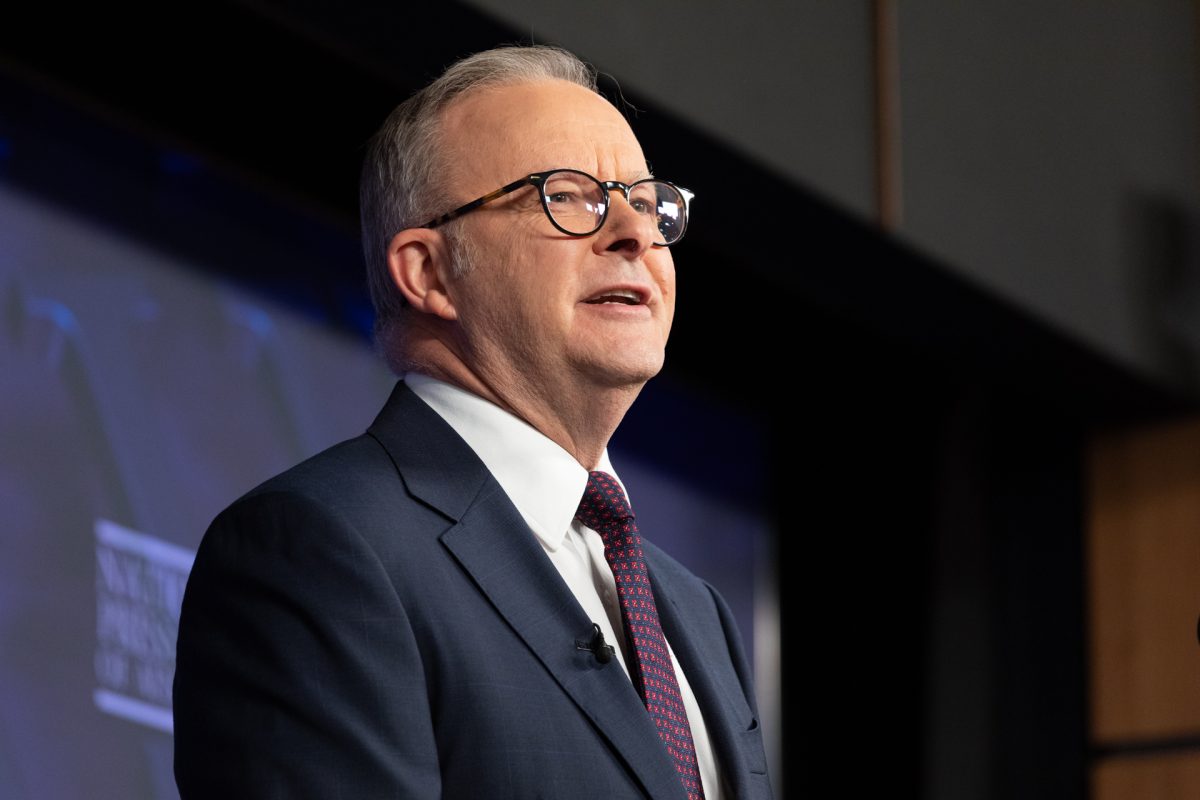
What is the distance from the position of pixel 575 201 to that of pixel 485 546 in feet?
1.33

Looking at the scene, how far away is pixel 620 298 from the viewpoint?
1.83 m

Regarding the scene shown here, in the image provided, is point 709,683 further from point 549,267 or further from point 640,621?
point 549,267

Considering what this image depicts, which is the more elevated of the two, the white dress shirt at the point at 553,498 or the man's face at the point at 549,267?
the man's face at the point at 549,267

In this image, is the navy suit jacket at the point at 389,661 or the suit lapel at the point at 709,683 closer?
the navy suit jacket at the point at 389,661

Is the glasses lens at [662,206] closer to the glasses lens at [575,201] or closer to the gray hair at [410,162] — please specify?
the glasses lens at [575,201]

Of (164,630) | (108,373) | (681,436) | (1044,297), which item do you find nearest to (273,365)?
(108,373)

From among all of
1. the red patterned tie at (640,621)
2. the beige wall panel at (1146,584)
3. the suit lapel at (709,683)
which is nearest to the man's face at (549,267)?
the red patterned tie at (640,621)

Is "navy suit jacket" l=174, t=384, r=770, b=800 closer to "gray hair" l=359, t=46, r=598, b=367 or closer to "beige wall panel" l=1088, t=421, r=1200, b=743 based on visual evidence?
"gray hair" l=359, t=46, r=598, b=367

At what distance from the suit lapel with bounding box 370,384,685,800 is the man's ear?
165 mm

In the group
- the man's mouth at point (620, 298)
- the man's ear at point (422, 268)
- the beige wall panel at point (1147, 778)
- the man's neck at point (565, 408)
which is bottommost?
the beige wall panel at point (1147, 778)

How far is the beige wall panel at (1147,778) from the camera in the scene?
4.23m

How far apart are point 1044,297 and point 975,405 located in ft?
2.04

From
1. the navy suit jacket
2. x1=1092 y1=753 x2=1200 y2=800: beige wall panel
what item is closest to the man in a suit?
the navy suit jacket

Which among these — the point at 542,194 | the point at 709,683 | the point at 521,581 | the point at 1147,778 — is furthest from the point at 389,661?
the point at 1147,778
